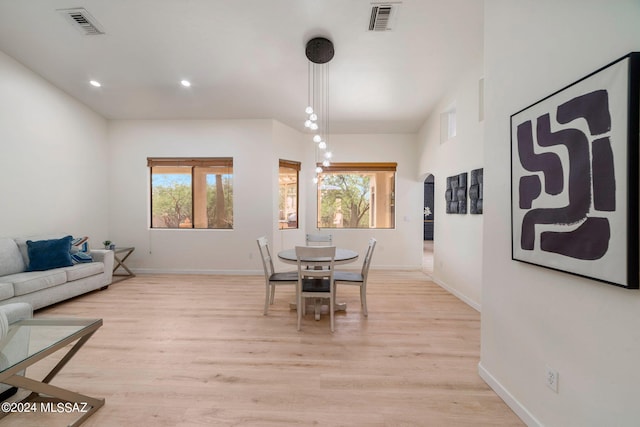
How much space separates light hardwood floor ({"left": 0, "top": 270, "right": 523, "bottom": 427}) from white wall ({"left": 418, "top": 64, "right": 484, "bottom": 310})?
46 centimetres

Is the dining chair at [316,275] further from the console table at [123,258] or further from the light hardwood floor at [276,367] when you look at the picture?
the console table at [123,258]

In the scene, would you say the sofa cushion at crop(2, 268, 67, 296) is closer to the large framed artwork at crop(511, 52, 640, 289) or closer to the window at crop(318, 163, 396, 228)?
the window at crop(318, 163, 396, 228)

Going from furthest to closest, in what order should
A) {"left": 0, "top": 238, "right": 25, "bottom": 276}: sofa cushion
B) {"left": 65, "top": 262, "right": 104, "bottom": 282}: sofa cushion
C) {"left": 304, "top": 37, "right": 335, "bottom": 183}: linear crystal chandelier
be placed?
{"left": 65, "top": 262, "right": 104, "bottom": 282}: sofa cushion, {"left": 0, "top": 238, "right": 25, "bottom": 276}: sofa cushion, {"left": 304, "top": 37, "right": 335, "bottom": 183}: linear crystal chandelier

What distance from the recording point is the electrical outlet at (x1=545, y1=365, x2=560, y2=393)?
1.42 meters

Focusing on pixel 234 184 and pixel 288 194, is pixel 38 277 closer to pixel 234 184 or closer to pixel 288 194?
pixel 234 184

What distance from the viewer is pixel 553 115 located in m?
1.40

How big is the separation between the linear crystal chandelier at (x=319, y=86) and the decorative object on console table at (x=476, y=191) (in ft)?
6.20

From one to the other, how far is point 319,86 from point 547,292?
3780 mm

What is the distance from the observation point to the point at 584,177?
4.02 feet

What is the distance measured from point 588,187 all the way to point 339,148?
4753mm

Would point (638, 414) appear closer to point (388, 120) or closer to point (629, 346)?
point (629, 346)

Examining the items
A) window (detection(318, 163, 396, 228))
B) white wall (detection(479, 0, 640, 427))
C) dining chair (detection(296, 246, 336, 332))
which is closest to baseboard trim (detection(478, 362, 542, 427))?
white wall (detection(479, 0, 640, 427))

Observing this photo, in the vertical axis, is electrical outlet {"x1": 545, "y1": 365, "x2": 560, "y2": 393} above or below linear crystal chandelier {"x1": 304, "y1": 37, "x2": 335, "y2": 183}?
below

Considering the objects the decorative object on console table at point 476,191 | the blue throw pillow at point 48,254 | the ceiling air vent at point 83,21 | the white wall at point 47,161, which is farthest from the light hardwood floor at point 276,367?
the ceiling air vent at point 83,21
